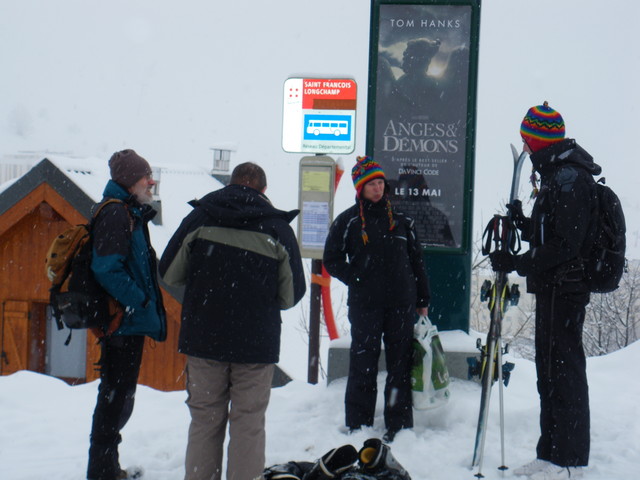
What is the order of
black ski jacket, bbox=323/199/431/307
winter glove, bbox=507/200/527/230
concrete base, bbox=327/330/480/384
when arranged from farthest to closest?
concrete base, bbox=327/330/480/384
black ski jacket, bbox=323/199/431/307
winter glove, bbox=507/200/527/230

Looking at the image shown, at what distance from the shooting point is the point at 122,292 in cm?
329

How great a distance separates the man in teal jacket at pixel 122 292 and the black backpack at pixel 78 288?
2.3 inches

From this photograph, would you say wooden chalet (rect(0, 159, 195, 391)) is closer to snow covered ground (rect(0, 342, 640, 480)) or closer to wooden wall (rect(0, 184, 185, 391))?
wooden wall (rect(0, 184, 185, 391))

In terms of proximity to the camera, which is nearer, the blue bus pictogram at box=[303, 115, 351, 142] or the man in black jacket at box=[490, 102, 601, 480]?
the man in black jacket at box=[490, 102, 601, 480]

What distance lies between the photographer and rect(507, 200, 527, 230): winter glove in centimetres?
374

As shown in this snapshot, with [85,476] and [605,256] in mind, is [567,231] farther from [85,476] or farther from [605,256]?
[85,476]

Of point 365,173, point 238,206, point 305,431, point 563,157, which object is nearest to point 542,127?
point 563,157

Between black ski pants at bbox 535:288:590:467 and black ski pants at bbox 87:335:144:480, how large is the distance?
7.13ft

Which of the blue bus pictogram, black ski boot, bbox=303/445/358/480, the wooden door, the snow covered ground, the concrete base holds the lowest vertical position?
the wooden door

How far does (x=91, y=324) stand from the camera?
3.27 m

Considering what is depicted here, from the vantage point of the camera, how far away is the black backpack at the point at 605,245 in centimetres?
341


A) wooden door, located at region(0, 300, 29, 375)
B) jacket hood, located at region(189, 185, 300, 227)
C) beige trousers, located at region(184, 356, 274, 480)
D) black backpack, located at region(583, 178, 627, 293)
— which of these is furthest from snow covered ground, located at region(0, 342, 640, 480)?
wooden door, located at region(0, 300, 29, 375)

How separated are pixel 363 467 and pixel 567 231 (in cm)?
159

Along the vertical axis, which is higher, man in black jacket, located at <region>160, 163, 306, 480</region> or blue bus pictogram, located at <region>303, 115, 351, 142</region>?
blue bus pictogram, located at <region>303, 115, 351, 142</region>
